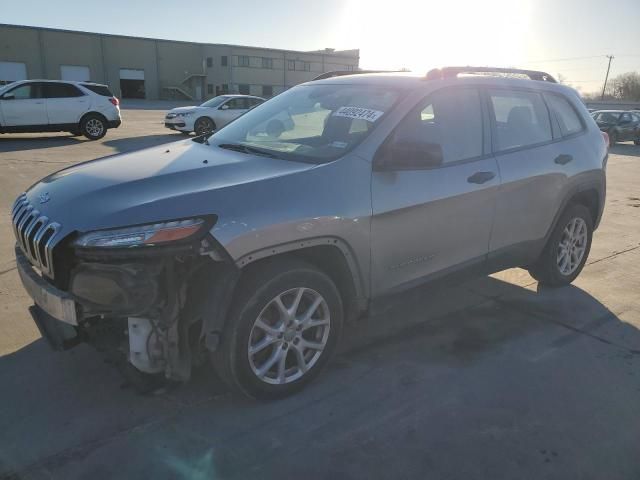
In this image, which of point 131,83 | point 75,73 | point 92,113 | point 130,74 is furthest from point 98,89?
point 131,83

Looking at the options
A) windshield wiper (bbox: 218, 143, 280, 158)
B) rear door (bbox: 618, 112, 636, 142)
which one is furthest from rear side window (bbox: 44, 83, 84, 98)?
rear door (bbox: 618, 112, 636, 142)

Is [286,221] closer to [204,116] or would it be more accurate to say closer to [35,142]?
[35,142]

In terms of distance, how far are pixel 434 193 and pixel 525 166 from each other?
1109mm

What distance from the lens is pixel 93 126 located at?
1582 centimetres

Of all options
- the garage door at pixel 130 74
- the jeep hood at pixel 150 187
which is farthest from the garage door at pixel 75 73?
the jeep hood at pixel 150 187

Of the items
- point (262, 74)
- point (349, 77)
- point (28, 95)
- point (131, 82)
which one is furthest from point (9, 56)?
point (349, 77)

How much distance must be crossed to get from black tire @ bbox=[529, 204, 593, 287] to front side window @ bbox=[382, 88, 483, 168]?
137 centimetres

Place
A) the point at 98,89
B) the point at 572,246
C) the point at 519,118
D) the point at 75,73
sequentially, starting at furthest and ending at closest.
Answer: the point at 75,73 → the point at 98,89 → the point at 572,246 → the point at 519,118

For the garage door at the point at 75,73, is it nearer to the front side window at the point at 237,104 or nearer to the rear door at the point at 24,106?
the front side window at the point at 237,104

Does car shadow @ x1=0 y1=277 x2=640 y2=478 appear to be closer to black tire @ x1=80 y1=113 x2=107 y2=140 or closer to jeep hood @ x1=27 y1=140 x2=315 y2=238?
jeep hood @ x1=27 y1=140 x2=315 y2=238

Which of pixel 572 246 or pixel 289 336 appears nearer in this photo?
pixel 289 336

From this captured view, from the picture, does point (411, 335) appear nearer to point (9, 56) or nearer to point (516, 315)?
point (516, 315)

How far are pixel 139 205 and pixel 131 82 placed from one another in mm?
62804

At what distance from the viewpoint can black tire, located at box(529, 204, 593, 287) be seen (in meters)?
4.57
